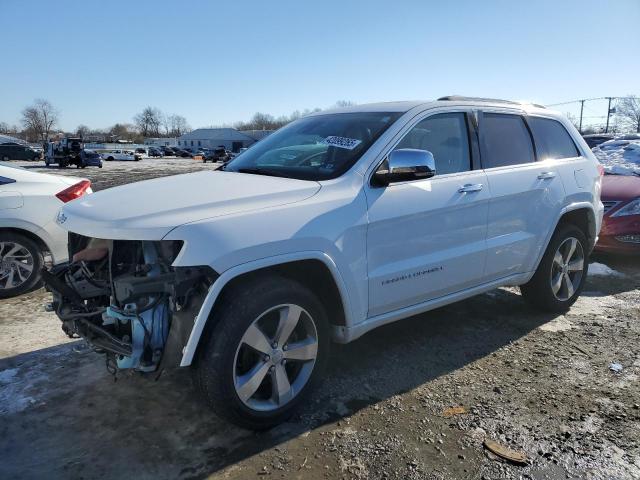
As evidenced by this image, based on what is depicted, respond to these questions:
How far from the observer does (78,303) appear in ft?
9.68

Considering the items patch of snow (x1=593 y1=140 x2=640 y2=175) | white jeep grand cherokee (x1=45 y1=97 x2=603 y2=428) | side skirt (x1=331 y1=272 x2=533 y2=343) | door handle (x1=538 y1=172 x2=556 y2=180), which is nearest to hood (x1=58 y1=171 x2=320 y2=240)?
white jeep grand cherokee (x1=45 y1=97 x2=603 y2=428)

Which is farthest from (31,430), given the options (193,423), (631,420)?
(631,420)

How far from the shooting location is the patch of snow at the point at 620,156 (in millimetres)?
8039

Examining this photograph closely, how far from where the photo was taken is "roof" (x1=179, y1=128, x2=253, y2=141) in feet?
366

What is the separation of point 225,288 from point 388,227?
1095 millimetres

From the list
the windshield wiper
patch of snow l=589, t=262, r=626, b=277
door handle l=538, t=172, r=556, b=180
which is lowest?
patch of snow l=589, t=262, r=626, b=277

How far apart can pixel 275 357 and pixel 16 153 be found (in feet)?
175

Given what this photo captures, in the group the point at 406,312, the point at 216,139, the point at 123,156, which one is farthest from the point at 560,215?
the point at 216,139

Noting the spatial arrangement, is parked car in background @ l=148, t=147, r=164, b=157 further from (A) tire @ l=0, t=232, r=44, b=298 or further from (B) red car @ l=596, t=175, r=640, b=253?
(B) red car @ l=596, t=175, r=640, b=253

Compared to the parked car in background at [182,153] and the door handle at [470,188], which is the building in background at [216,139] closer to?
the parked car in background at [182,153]

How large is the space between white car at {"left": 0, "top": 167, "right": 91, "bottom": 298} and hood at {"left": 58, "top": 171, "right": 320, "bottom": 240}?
88.4 inches

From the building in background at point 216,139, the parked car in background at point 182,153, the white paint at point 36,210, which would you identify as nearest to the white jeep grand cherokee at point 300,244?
the white paint at point 36,210

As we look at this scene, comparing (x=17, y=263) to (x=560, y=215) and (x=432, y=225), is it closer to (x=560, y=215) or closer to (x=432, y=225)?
(x=432, y=225)

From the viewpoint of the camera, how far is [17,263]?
510 cm
